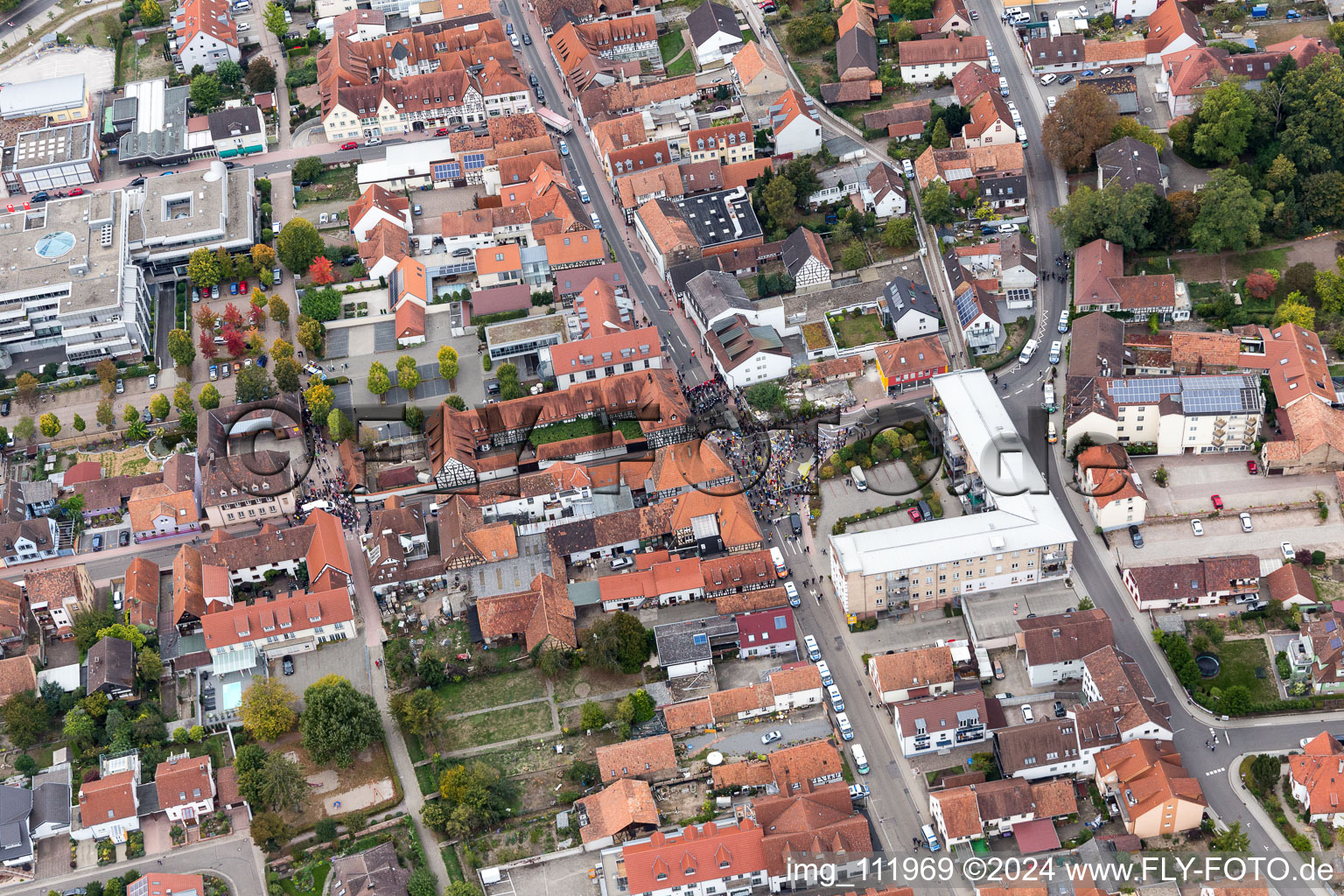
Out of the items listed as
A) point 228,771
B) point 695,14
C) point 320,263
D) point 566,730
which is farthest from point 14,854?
point 695,14

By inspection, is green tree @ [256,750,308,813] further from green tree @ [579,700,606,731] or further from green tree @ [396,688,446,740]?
green tree @ [579,700,606,731]

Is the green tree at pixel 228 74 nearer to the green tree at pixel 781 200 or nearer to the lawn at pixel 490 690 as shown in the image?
the green tree at pixel 781 200

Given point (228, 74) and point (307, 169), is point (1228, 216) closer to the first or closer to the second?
point (307, 169)

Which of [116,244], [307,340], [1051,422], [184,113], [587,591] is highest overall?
[184,113]

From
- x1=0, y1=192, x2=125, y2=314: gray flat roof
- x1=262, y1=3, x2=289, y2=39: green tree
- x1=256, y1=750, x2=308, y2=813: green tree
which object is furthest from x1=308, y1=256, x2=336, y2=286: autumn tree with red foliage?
x1=256, y1=750, x2=308, y2=813: green tree

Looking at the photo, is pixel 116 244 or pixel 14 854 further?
pixel 116 244

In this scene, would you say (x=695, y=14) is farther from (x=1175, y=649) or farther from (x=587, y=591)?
(x=1175, y=649)

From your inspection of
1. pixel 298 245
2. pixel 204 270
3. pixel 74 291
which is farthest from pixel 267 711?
pixel 204 270
